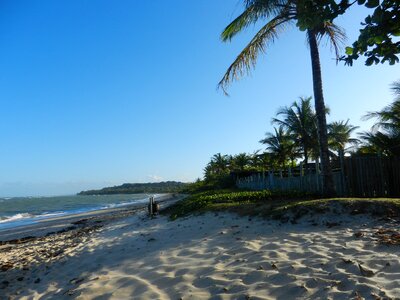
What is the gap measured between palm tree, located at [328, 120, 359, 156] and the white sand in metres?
24.8

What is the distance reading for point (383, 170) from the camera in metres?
11.8

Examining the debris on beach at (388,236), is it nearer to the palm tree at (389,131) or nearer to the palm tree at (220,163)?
the palm tree at (389,131)

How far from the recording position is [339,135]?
31.2 meters

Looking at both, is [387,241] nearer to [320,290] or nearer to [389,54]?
[320,290]

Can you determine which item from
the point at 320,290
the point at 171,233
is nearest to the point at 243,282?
the point at 320,290

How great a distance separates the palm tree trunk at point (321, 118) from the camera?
38.7ft

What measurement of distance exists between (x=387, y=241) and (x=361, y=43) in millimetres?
3800

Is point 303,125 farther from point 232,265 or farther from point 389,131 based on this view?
point 232,265

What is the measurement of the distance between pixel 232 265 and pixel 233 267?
0.11m

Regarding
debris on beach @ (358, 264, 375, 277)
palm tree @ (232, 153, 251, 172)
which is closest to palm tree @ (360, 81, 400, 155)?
debris on beach @ (358, 264, 375, 277)

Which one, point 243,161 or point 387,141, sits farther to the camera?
point 243,161

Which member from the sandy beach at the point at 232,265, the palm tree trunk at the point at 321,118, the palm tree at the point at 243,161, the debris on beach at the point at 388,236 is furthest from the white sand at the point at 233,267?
the palm tree at the point at 243,161

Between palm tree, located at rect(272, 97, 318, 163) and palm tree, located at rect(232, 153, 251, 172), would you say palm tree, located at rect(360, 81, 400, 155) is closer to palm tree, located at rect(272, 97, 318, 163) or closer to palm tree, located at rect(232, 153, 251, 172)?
palm tree, located at rect(272, 97, 318, 163)

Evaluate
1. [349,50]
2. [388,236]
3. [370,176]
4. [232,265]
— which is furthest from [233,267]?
[370,176]
